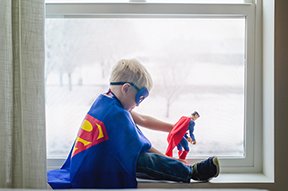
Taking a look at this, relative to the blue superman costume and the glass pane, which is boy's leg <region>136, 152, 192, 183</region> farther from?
the glass pane

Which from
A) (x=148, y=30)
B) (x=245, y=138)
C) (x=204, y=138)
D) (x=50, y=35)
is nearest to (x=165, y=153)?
(x=204, y=138)

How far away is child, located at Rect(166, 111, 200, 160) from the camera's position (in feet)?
6.10

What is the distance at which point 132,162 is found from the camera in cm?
176

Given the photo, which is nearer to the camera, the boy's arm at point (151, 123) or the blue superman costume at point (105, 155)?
the blue superman costume at point (105, 155)

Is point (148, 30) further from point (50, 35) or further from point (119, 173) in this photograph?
point (119, 173)

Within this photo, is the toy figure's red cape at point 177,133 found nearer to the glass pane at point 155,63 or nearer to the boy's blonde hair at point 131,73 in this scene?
the glass pane at point 155,63

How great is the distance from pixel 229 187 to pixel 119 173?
0.44 meters

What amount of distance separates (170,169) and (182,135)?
0.16 m

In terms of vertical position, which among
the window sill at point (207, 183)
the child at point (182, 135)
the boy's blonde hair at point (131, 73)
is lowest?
the window sill at point (207, 183)

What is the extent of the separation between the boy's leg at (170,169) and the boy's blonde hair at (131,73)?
0.95 ft

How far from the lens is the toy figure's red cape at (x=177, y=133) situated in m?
1.86

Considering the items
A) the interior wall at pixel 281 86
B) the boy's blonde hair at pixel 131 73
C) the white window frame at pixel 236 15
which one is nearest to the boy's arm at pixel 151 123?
the boy's blonde hair at pixel 131 73

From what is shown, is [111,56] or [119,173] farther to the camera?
[111,56]

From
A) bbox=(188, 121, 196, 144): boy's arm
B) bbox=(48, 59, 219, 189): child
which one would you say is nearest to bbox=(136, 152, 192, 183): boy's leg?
bbox=(48, 59, 219, 189): child
